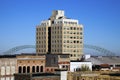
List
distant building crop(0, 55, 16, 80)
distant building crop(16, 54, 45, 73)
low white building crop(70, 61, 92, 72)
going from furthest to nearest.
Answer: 1. low white building crop(70, 61, 92, 72)
2. distant building crop(16, 54, 45, 73)
3. distant building crop(0, 55, 16, 80)

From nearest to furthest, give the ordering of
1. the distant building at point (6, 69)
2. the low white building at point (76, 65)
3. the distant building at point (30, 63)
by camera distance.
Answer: the distant building at point (6, 69)
the distant building at point (30, 63)
the low white building at point (76, 65)

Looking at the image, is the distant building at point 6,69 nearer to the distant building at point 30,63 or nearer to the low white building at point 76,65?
the distant building at point 30,63

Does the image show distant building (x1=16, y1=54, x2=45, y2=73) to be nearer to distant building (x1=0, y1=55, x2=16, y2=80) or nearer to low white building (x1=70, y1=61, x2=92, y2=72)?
distant building (x1=0, y1=55, x2=16, y2=80)

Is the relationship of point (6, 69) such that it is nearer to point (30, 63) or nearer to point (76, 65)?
point (30, 63)

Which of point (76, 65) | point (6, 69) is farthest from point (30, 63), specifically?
point (76, 65)

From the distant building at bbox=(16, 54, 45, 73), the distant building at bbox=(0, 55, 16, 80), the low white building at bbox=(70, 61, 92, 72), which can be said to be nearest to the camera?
the distant building at bbox=(0, 55, 16, 80)

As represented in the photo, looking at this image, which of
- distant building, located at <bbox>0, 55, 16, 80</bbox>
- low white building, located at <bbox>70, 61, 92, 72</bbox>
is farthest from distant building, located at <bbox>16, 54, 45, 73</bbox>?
low white building, located at <bbox>70, 61, 92, 72</bbox>

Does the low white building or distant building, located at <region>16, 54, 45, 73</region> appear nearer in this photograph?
distant building, located at <region>16, 54, 45, 73</region>

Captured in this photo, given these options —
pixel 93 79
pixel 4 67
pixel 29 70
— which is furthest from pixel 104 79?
pixel 29 70

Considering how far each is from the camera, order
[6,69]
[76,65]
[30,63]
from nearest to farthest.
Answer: [6,69] → [30,63] → [76,65]

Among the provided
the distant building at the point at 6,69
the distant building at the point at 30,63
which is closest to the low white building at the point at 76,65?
the distant building at the point at 30,63

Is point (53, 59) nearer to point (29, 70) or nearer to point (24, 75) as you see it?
point (29, 70)

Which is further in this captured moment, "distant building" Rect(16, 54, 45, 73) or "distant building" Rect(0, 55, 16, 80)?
"distant building" Rect(16, 54, 45, 73)

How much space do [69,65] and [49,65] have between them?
32.2 ft
